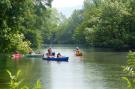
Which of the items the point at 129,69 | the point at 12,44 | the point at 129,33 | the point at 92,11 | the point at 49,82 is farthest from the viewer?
the point at 92,11

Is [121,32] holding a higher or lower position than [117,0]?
lower

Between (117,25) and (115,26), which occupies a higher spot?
(117,25)

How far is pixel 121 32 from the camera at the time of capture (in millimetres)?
84312

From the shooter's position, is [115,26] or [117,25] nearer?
[117,25]

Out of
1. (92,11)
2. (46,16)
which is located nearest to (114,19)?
(46,16)

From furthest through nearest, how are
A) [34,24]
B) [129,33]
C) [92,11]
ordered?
1. [92,11]
2. [129,33]
3. [34,24]

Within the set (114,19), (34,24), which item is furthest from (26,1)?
(114,19)

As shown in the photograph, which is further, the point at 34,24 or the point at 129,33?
the point at 129,33

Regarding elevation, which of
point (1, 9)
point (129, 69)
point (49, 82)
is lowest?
point (49, 82)

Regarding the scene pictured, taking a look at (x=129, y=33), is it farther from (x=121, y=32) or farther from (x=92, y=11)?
(x=92, y=11)

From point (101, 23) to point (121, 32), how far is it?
209 inches

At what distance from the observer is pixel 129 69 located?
4.74 m

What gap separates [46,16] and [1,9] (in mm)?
51247

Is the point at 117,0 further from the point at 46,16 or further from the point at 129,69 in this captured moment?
the point at 129,69
